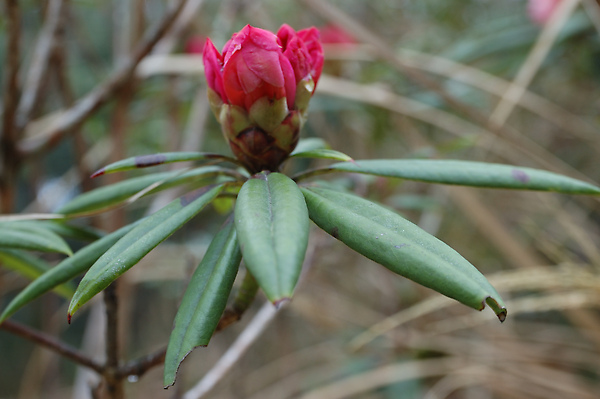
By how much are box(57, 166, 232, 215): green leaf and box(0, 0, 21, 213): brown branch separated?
0.95 feet

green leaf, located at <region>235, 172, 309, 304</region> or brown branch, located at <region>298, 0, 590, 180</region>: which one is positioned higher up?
green leaf, located at <region>235, 172, 309, 304</region>

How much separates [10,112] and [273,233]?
560mm

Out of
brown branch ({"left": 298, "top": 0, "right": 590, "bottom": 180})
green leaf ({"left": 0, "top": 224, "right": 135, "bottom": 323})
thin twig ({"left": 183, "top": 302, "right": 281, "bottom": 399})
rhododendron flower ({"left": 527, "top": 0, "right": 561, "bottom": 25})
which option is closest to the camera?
green leaf ({"left": 0, "top": 224, "right": 135, "bottom": 323})

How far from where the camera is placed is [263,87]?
1.06 feet

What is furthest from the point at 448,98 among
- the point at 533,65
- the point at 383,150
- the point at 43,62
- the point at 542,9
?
the point at 383,150

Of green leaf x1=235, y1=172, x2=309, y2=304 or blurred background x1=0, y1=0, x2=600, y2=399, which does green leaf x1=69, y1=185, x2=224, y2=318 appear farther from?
blurred background x1=0, y1=0, x2=600, y2=399

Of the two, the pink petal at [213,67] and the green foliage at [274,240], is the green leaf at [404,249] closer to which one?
the green foliage at [274,240]

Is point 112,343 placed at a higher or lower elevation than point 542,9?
lower

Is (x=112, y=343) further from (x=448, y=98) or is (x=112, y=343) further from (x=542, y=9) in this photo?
(x=542, y=9)

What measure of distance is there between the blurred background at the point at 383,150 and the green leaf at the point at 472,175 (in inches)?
7.6

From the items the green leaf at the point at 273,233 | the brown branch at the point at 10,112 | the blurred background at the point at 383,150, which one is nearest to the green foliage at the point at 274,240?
the green leaf at the point at 273,233

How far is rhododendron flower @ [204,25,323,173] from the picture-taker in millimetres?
314

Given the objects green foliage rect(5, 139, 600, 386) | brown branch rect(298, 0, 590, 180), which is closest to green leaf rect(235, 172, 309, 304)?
green foliage rect(5, 139, 600, 386)

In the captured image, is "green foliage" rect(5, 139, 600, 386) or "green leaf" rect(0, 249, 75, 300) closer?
"green foliage" rect(5, 139, 600, 386)
